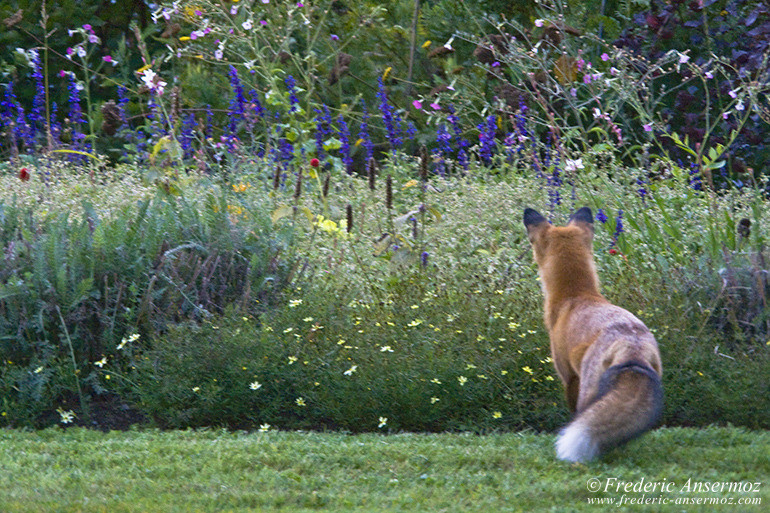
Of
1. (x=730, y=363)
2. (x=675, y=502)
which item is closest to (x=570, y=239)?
(x=730, y=363)

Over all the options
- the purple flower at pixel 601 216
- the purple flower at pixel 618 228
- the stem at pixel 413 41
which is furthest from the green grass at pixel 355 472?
the stem at pixel 413 41

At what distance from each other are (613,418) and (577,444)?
18 cm

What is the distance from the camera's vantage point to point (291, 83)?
27.8 ft

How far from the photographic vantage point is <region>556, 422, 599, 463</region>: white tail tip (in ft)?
10.8

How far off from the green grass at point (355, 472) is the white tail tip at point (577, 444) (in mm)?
174

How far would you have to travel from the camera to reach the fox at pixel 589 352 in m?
3.35

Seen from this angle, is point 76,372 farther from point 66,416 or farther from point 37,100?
point 37,100

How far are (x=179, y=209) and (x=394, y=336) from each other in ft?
6.28

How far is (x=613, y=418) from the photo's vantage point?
3352mm

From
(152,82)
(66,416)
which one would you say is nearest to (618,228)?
(66,416)

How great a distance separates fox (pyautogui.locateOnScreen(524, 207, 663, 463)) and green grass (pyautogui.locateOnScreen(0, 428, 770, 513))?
0.22 metres

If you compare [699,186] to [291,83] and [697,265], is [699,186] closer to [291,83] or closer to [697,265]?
[697,265]

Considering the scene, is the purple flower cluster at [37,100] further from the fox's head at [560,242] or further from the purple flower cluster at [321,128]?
the fox's head at [560,242]

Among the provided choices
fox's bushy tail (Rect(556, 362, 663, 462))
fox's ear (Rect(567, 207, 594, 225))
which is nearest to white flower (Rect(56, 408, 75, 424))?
fox's bushy tail (Rect(556, 362, 663, 462))
